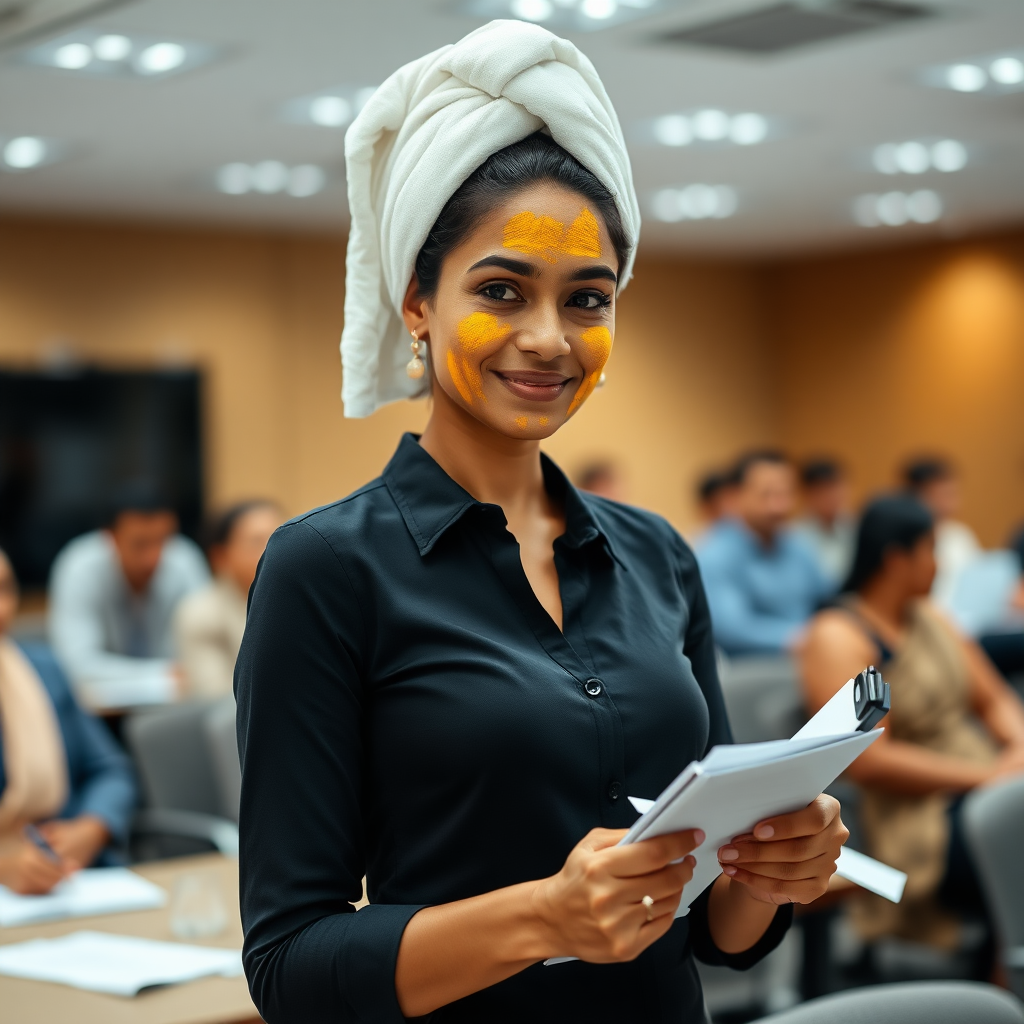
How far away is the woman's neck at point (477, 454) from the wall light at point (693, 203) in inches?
290

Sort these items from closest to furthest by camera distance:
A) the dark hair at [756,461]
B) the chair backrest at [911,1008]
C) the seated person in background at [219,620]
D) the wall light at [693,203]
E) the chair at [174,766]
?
the chair backrest at [911,1008], the chair at [174,766], the seated person in background at [219,620], the dark hair at [756,461], the wall light at [693,203]

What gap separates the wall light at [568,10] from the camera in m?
4.92

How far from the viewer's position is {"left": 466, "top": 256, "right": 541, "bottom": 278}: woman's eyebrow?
1271 millimetres

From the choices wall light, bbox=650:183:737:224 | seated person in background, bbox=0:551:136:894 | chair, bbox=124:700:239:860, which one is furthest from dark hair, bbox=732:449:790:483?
seated person in background, bbox=0:551:136:894

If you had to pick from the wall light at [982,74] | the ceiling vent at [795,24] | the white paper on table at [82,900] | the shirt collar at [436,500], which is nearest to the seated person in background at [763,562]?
the wall light at [982,74]

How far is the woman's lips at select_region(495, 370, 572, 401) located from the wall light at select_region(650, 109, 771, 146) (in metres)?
5.64

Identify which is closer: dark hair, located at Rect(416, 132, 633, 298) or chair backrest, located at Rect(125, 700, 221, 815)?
dark hair, located at Rect(416, 132, 633, 298)

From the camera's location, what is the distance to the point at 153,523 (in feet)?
20.0

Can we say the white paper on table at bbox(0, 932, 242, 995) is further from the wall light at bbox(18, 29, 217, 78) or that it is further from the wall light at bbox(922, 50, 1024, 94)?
the wall light at bbox(922, 50, 1024, 94)

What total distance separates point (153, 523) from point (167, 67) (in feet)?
6.15

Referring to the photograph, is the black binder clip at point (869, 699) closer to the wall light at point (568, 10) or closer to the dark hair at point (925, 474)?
the wall light at point (568, 10)

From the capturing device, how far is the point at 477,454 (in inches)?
55.2

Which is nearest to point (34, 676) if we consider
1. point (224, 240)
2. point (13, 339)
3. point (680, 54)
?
point (680, 54)

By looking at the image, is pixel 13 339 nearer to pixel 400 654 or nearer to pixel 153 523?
pixel 153 523
